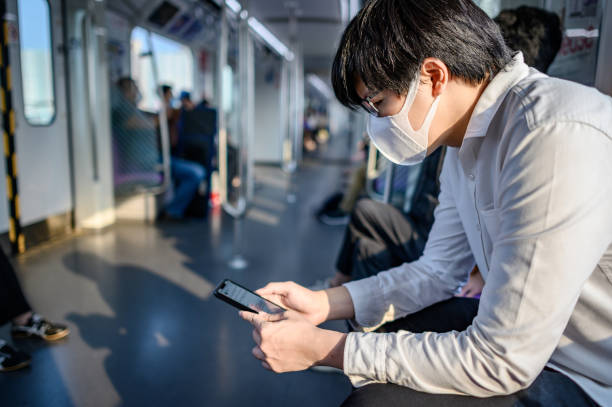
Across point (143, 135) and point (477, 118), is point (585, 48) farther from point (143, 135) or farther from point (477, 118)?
point (143, 135)

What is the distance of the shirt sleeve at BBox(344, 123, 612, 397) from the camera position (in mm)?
708

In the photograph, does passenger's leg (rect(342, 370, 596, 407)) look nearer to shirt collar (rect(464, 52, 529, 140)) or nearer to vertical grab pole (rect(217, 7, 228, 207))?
shirt collar (rect(464, 52, 529, 140))

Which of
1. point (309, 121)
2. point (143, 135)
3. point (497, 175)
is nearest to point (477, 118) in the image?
point (497, 175)

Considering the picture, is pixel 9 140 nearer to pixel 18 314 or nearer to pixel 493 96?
pixel 18 314

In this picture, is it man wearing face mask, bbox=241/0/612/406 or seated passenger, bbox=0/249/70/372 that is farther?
seated passenger, bbox=0/249/70/372

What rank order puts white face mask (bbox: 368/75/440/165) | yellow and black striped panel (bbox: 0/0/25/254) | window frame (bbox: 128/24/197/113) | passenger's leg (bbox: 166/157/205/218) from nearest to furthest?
white face mask (bbox: 368/75/440/165), yellow and black striped panel (bbox: 0/0/25/254), passenger's leg (bbox: 166/157/205/218), window frame (bbox: 128/24/197/113)

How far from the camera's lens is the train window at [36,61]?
3.59m

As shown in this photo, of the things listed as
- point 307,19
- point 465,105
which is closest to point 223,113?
point 465,105

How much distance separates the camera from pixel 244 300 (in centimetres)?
109

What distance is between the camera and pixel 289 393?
1.80 m

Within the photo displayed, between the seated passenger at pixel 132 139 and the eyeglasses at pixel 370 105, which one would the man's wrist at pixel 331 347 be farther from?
the seated passenger at pixel 132 139

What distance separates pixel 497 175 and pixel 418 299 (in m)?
0.50

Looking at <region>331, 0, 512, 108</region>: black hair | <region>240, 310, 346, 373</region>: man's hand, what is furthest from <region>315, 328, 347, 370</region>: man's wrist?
<region>331, 0, 512, 108</region>: black hair

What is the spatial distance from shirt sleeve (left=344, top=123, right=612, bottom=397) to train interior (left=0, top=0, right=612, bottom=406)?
36.5 inches
